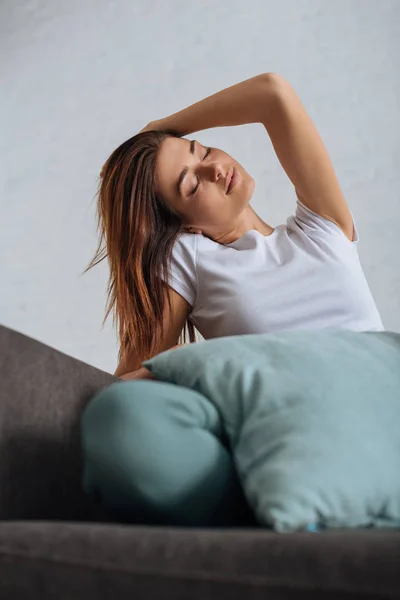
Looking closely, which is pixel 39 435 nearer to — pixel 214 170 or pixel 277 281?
pixel 277 281

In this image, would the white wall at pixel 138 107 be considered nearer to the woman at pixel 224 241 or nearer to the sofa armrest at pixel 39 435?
the woman at pixel 224 241

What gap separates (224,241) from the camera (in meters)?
1.55

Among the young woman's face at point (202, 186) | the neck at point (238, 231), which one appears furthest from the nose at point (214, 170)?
the neck at point (238, 231)

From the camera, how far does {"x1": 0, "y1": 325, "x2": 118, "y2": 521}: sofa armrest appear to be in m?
0.73

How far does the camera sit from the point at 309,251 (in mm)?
1421

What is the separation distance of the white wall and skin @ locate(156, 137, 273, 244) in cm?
98

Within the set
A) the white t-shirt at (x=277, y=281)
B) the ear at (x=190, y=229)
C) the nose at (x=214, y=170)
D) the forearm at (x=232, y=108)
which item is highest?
the forearm at (x=232, y=108)

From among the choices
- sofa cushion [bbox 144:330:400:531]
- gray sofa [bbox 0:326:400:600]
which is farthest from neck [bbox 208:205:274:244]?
gray sofa [bbox 0:326:400:600]

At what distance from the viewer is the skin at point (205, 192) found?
4.92 feet

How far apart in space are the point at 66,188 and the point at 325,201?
1.68 metres

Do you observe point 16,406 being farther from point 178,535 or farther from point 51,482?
point 178,535

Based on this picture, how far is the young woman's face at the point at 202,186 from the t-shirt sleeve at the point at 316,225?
12 centimetres

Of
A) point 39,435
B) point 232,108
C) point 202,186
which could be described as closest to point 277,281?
point 202,186

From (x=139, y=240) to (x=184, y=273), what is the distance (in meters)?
0.12
